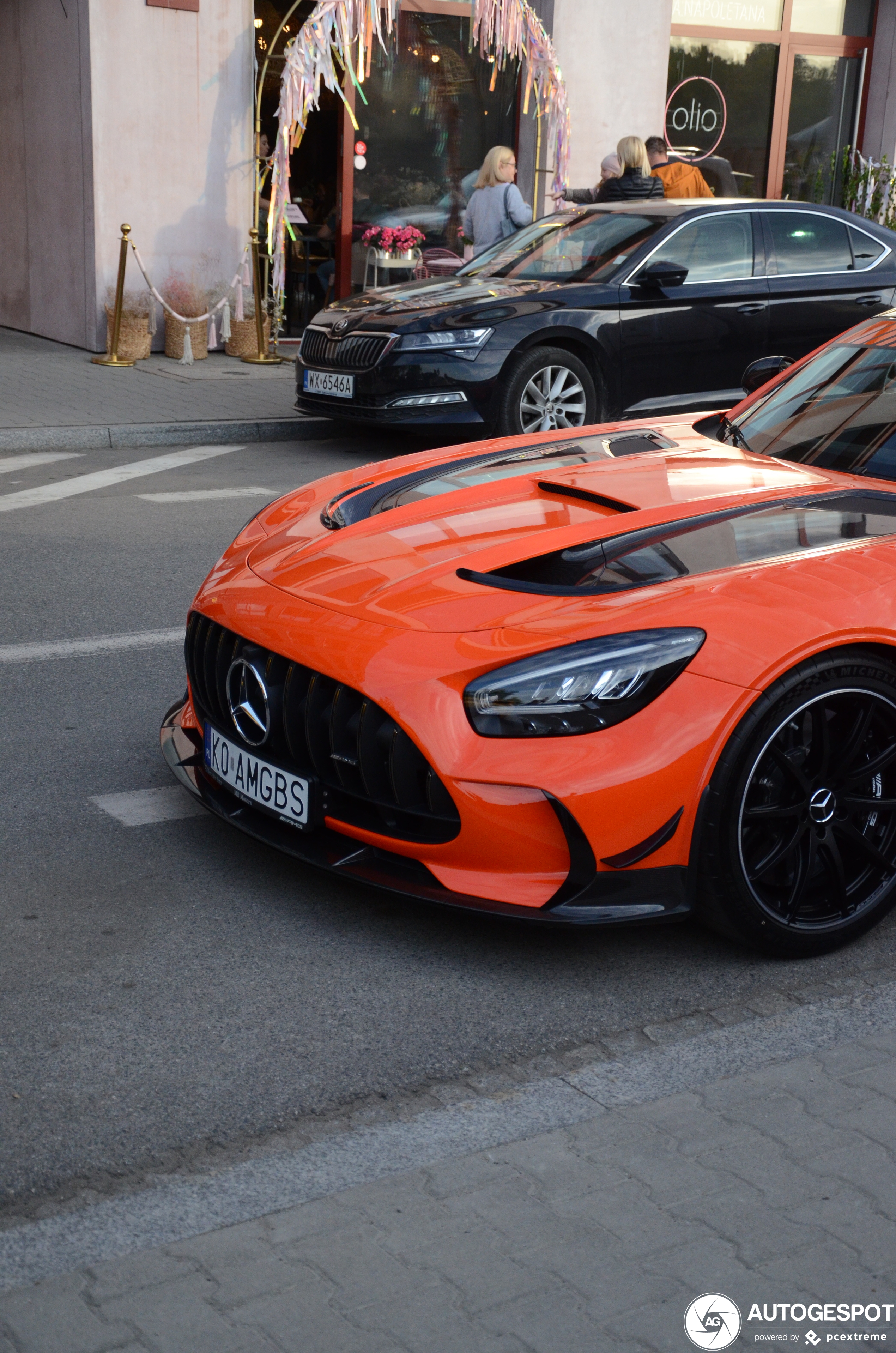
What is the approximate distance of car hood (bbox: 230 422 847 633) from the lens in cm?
339

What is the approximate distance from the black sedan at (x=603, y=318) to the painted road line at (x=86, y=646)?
12.9 feet

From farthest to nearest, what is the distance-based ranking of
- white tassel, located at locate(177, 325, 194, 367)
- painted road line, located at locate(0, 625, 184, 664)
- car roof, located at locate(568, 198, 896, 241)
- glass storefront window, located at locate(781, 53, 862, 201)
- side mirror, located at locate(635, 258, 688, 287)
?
glass storefront window, located at locate(781, 53, 862, 201) < white tassel, located at locate(177, 325, 194, 367) < car roof, located at locate(568, 198, 896, 241) < side mirror, located at locate(635, 258, 688, 287) < painted road line, located at locate(0, 625, 184, 664)

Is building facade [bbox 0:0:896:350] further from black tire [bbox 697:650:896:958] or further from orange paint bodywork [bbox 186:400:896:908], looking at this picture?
black tire [bbox 697:650:896:958]

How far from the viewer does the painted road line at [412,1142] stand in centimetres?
241

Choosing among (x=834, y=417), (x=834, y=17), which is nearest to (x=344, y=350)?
(x=834, y=417)

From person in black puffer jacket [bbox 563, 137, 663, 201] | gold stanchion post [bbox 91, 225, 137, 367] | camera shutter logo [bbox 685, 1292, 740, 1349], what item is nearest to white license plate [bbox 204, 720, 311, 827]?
camera shutter logo [bbox 685, 1292, 740, 1349]

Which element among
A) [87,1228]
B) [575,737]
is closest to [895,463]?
[575,737]

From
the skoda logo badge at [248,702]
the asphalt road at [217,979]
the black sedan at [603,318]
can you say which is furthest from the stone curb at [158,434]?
the skoda logo badge at [248,702]

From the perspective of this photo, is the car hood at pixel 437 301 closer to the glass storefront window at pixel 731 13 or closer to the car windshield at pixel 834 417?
the car windshield at pixel 834 417

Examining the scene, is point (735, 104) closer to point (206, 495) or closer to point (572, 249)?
point (572, 249)

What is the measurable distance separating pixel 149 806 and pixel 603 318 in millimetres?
6291

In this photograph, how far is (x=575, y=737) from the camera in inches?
122

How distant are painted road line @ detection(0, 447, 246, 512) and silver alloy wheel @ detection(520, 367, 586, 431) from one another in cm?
214

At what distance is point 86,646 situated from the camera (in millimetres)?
5578
